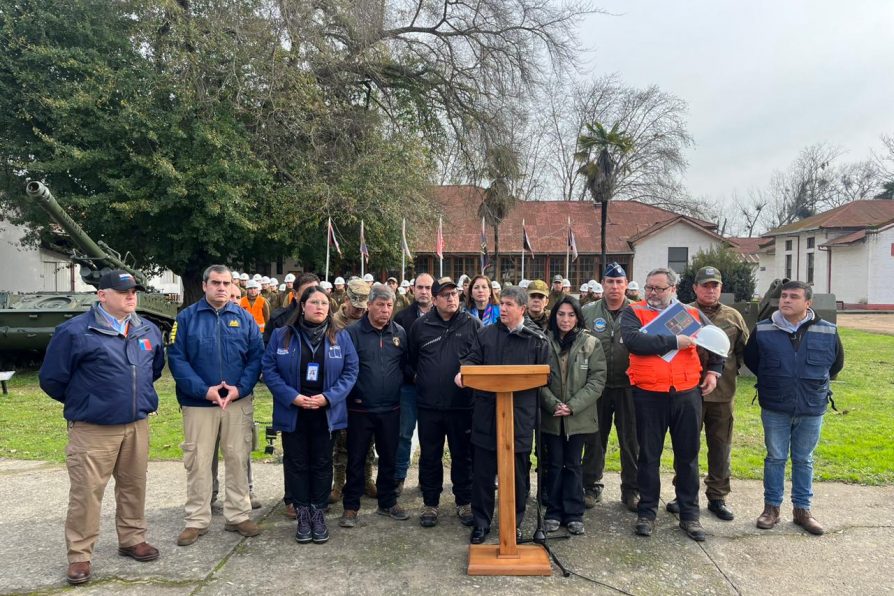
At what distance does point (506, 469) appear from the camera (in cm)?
396

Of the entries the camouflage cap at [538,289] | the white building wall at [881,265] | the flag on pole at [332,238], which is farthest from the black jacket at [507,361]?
the white building wall at [881,265]

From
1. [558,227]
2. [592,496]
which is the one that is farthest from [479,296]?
[558,227]

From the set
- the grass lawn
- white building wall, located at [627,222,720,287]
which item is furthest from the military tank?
white building wall, located at [627,222,720,287]

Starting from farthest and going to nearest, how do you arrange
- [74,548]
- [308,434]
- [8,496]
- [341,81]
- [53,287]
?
[53,287] → [341,81] → [8,496] → [308,434] → [74,548]

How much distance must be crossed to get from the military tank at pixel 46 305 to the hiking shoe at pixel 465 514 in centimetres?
892

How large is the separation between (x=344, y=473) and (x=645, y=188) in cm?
4264

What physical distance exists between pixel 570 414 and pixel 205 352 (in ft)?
8.63

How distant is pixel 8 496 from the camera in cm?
525

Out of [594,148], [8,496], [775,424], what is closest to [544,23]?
[594,148]

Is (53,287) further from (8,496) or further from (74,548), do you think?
(74,548)

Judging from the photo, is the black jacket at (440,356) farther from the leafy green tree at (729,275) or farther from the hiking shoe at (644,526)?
the leafy green tree at (729,275)

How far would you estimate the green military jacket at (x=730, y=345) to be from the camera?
193 inches

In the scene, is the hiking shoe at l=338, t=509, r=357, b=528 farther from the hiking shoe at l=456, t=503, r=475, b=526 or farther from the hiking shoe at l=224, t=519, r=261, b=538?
the hiking shoe at l=456, t=503, r=475, b=526

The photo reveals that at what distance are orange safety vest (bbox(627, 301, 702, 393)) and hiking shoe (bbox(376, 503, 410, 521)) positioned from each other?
6.71ft
